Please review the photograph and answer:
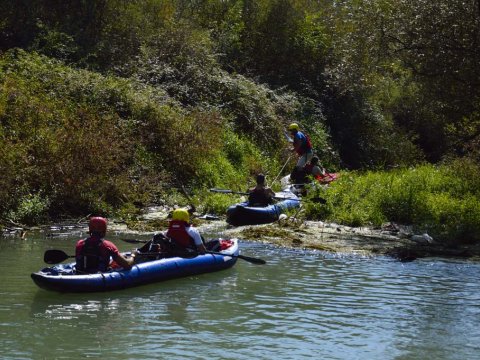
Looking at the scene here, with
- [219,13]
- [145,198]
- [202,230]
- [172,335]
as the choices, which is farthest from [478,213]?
[219,13]

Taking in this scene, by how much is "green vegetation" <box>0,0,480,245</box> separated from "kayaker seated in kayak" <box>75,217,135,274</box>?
228 inches

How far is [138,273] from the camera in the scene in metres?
11.9

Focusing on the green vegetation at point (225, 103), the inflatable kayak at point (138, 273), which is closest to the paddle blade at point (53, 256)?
the inflatable kayak at point (138, 273)

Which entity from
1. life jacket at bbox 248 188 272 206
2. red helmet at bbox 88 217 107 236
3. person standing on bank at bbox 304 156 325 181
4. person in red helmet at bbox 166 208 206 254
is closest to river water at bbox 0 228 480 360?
person in red helmet at bbox 166 208 206 254

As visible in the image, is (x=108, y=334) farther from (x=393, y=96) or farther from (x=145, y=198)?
(x=393, y=96)

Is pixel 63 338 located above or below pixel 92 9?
below

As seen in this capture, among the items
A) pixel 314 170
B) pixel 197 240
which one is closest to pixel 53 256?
pixel 197 240

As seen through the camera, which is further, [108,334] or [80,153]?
[80,153]

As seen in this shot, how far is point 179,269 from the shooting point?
12688mm

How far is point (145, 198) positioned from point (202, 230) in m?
2.31

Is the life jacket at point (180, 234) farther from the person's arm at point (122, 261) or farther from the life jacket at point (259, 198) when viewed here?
the life jacket at point (259, 198)

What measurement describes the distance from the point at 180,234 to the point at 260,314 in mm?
2852

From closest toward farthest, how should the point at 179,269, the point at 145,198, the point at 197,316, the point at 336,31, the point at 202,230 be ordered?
the point at 197,316 → the point at 179,269 → the point at 202,230 → the point at 145,198 → the point at 336,31

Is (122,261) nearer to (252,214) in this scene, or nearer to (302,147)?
(252,214)
